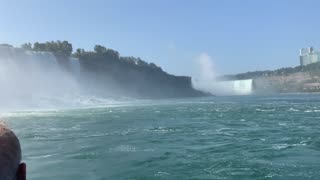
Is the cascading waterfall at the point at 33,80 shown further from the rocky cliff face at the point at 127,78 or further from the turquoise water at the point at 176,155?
the turquoise water at the point at 176,155

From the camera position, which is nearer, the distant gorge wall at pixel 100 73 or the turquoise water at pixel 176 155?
the turquoise water at pixel 176 155

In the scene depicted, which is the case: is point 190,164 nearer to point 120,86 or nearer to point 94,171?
point 94,171

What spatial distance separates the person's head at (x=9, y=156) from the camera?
1.99 metres

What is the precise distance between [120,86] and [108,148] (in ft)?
324

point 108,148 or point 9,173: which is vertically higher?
point 9,173

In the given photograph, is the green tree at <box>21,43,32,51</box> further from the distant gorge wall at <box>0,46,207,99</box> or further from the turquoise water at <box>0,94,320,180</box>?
the turquoise water at <box>0,94,320,180</box>

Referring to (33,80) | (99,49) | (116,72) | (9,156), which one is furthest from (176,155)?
(99,49)

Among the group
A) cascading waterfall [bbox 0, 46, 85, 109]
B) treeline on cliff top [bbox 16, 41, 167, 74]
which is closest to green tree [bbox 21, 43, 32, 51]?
treeline on cliff top [bbox 16, 41, 167, 74]

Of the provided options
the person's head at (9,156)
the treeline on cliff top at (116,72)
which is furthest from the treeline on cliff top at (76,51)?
the person's head at (9,156)

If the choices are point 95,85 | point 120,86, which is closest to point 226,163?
point 95,85

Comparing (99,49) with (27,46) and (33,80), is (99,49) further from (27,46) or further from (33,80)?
(33,80)

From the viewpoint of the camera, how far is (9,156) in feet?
6.63

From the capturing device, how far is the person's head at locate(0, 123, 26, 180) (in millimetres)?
1989

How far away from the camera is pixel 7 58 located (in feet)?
219
